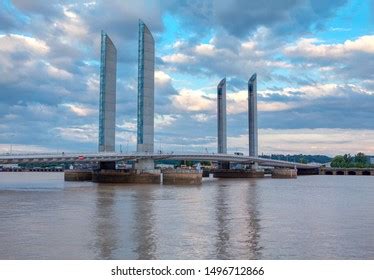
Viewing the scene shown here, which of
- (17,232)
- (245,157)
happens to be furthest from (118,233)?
(245,157)

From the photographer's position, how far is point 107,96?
8488 cm

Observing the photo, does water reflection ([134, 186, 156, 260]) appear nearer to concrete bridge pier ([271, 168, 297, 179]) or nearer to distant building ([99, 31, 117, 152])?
distant building ([99, 31, 117, 152])

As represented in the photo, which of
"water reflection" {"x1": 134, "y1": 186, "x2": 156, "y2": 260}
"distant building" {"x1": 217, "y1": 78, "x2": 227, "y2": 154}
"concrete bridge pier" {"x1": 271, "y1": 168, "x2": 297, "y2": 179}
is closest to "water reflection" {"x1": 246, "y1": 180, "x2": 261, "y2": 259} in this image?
"water reflection" {"x1": 134, "y1": 186, "x2": 156, "y2": 260}

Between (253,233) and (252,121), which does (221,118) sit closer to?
(252,121)

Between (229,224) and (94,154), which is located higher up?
(94,154)

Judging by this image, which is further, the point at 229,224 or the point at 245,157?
the point at 245,157

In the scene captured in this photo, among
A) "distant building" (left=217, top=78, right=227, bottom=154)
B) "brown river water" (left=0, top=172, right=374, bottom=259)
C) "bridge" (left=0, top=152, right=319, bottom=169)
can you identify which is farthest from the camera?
"distant building" (left=217, top=78, right=227, bottom=154)

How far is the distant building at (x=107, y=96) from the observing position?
84250 millimetres

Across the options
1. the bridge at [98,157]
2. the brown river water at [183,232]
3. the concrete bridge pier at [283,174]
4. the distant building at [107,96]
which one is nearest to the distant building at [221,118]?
the bridge at [98,157]

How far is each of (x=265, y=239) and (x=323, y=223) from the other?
7.37 metres

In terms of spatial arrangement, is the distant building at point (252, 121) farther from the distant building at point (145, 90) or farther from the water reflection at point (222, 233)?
the water reflection at point (222, 233)

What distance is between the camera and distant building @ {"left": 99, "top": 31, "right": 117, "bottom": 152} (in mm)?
84250

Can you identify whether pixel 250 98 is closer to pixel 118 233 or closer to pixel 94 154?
pixel 94 154
